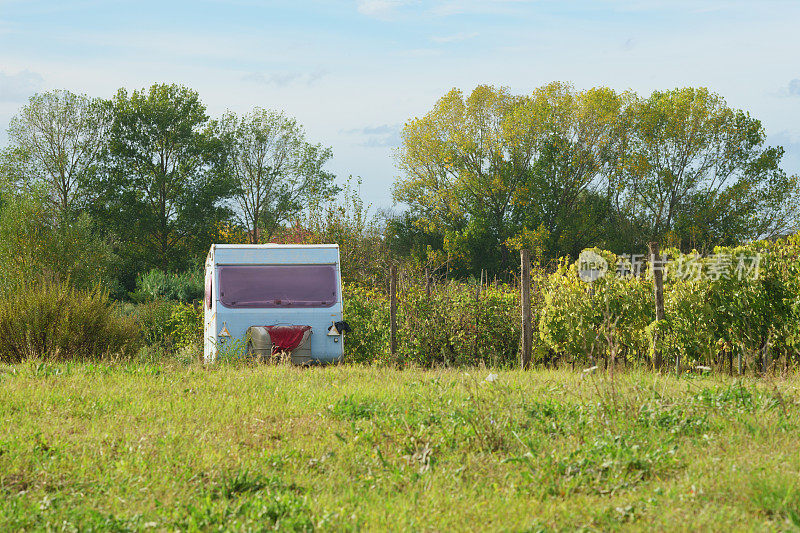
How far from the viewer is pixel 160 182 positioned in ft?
125

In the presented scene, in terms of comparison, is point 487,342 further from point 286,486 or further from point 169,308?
point 169,308

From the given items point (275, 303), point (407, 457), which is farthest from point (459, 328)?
point (407, 457)

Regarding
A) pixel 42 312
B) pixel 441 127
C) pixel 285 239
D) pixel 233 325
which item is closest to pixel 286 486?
Result: pixel 233 325

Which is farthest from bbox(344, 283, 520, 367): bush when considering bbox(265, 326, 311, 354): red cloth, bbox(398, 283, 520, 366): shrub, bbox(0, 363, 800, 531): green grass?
bbox(0, 363, 800, 531): green grass

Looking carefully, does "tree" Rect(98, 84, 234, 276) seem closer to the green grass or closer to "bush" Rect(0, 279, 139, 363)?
"bush" Rect(0, 279, 139, 363)

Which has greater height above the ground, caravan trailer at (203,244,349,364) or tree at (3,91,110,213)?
tree at (3,91,110,213)

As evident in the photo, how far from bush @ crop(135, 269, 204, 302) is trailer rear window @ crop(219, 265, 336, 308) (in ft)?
48.1

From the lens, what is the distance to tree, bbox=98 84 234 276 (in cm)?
3744

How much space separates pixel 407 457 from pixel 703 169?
35.9 metres

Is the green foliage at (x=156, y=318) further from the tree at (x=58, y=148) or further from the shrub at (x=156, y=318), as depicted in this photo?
the tree at (x=58, y=148)

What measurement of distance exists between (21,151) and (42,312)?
2807cm

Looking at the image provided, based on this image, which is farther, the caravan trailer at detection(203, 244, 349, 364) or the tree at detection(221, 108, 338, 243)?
the tree at detection(221, 108, 338, 243)

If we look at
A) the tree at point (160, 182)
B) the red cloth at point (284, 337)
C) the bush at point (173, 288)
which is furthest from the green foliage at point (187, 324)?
the tree at point (160, 182)

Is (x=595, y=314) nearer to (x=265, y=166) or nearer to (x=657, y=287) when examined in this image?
(x=657, y=287)
